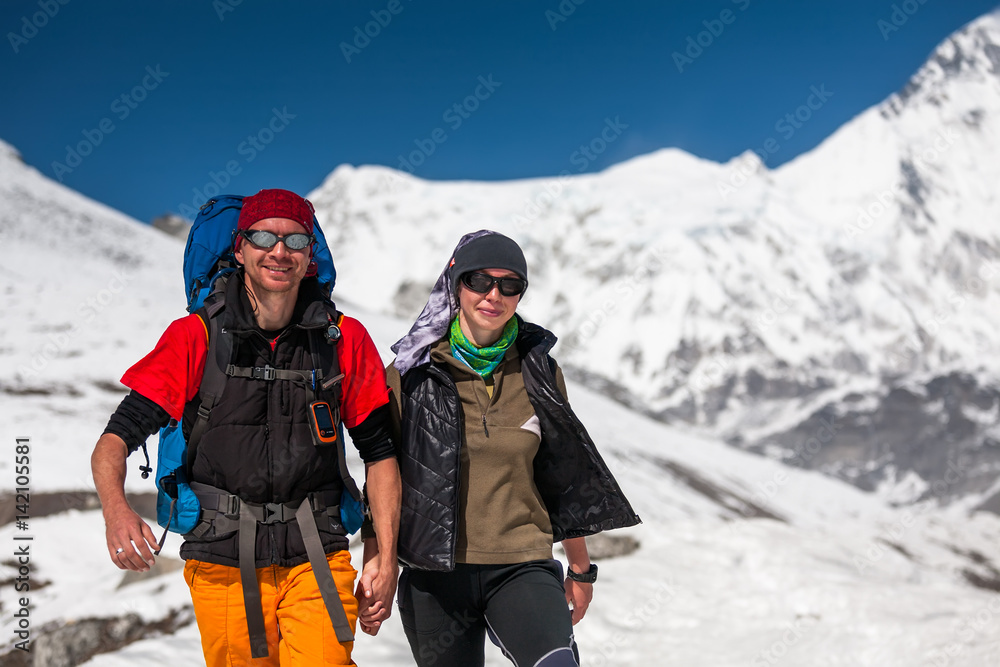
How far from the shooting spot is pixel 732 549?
10.6 m

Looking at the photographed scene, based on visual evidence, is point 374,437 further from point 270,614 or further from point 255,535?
point 270,614

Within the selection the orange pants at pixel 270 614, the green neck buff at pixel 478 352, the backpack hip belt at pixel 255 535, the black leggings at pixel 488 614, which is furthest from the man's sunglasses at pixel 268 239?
the black leggings at pixel 488 614

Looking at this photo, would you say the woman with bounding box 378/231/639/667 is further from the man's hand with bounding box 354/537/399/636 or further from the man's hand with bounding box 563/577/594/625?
the man's hand with bounding box 563/577/594/625

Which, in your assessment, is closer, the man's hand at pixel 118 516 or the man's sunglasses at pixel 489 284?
the man's hand at pixel 118 516

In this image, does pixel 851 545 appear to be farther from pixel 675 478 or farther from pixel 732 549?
pixel 675 478

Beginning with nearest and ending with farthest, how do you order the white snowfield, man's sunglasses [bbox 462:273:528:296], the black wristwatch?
man's sunglasses [bbox 462:273:528:296]
the black wristwatch
the white snowfield

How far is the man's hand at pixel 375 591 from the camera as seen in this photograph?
3.00 meters

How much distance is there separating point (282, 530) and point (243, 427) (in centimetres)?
40

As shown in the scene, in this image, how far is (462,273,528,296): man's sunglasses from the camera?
10.8 feet

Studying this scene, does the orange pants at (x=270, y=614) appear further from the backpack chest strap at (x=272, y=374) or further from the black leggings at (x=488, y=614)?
the backpack chest strap at (x=272, y=374)

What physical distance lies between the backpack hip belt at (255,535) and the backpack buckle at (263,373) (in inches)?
16.8

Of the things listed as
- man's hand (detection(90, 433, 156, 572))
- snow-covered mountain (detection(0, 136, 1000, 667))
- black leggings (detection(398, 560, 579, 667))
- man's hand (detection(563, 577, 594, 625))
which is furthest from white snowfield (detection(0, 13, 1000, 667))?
man's hand (detection(90, 433, 156, 572))

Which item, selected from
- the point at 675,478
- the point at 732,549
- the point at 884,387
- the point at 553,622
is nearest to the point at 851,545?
the point at 732,549

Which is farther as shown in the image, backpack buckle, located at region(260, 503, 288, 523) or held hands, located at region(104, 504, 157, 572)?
backpack buckle, located at region(260, 503, 288, 523)
